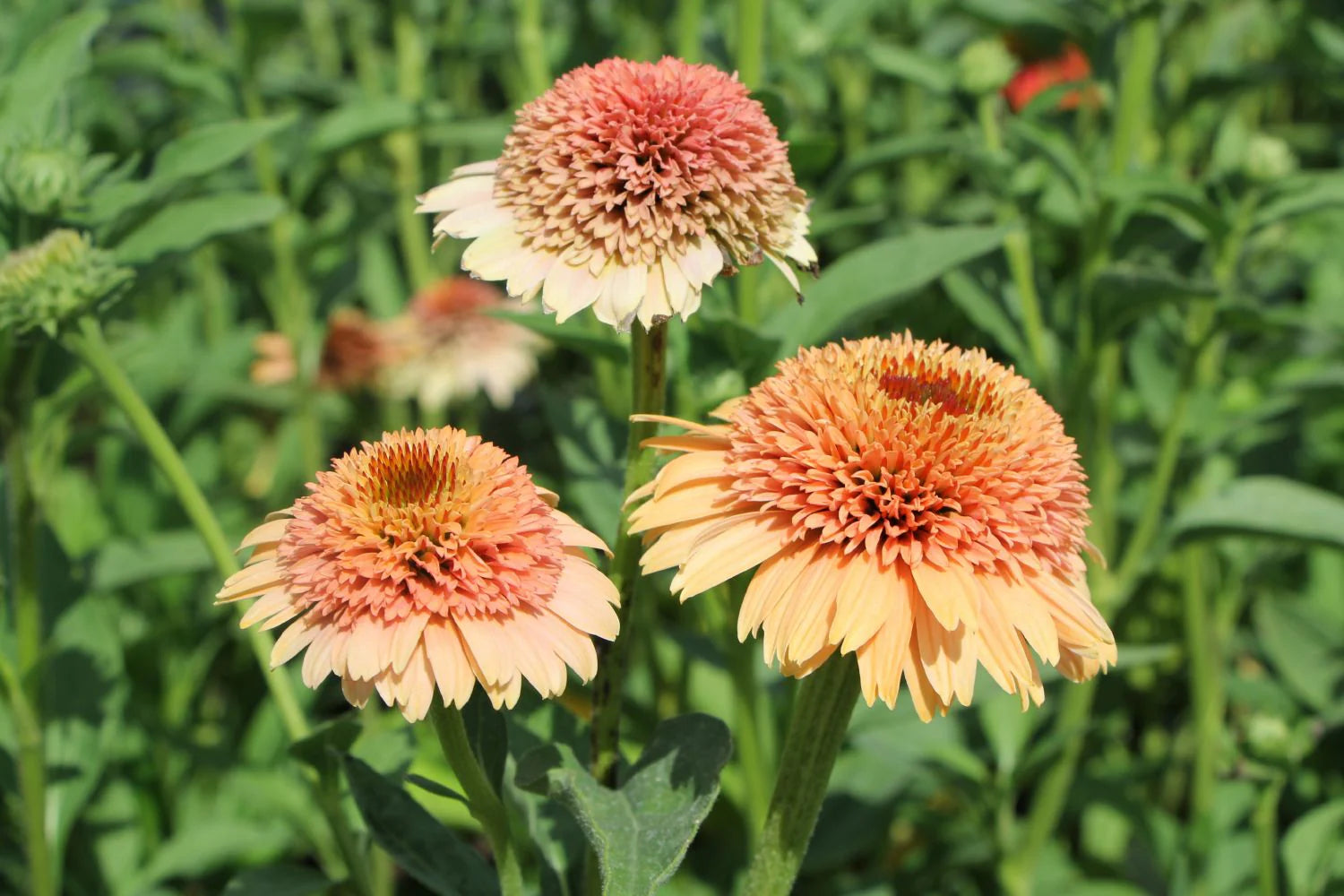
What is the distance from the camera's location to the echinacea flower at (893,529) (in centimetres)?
75

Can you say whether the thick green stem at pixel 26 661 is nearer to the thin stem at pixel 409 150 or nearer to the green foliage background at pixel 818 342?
the green foliage background at pixel 818 342

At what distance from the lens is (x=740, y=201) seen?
85cm

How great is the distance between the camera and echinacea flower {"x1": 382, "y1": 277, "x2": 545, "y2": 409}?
2393 millimetres

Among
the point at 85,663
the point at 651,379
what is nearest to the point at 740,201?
the point at 651,379

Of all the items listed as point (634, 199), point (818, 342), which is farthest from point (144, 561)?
point (634, 199)

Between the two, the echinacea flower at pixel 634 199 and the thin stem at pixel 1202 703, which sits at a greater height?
the echinacea flower at pixel 634 199

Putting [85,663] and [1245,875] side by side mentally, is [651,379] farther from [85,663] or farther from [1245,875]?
[1245,875]

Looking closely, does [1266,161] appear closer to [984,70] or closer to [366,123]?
[984,70]

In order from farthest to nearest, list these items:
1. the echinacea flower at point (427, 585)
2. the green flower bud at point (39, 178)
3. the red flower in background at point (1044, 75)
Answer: the red flower in background at point (1044, 75)
the green flower bud at point (39, 178)
the echinacea flower at point (427, 585)

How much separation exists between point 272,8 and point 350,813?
1293 millimetres

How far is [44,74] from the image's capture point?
124 centimetres

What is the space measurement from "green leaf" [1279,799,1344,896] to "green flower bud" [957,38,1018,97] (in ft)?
3.08

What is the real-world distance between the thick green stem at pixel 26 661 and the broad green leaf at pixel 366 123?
0.69m

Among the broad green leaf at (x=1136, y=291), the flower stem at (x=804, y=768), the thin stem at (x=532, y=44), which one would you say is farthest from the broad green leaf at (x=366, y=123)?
the flower stem at (x=804, y=768)
